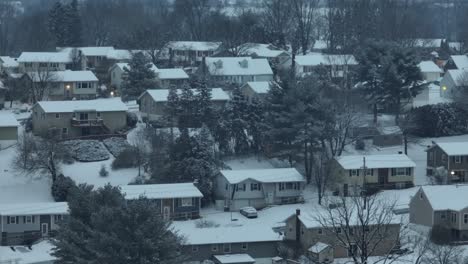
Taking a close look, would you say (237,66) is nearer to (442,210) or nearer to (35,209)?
(35,209)

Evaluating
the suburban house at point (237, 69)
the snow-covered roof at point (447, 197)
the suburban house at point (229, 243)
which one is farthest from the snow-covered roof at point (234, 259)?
the suburban house at point (237, 69)

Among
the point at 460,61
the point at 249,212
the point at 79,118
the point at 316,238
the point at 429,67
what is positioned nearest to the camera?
the point at 316,238

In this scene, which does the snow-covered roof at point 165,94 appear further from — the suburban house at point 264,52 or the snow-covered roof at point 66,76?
the suburban house at point 264,52

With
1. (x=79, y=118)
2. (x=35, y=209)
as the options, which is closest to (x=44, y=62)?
(x=79, y=118)

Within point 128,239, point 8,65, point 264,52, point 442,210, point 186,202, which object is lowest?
point 186,202

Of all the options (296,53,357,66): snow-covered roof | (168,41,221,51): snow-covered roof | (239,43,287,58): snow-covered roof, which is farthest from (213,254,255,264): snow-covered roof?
(168,41,221,51): snow-covered roof
